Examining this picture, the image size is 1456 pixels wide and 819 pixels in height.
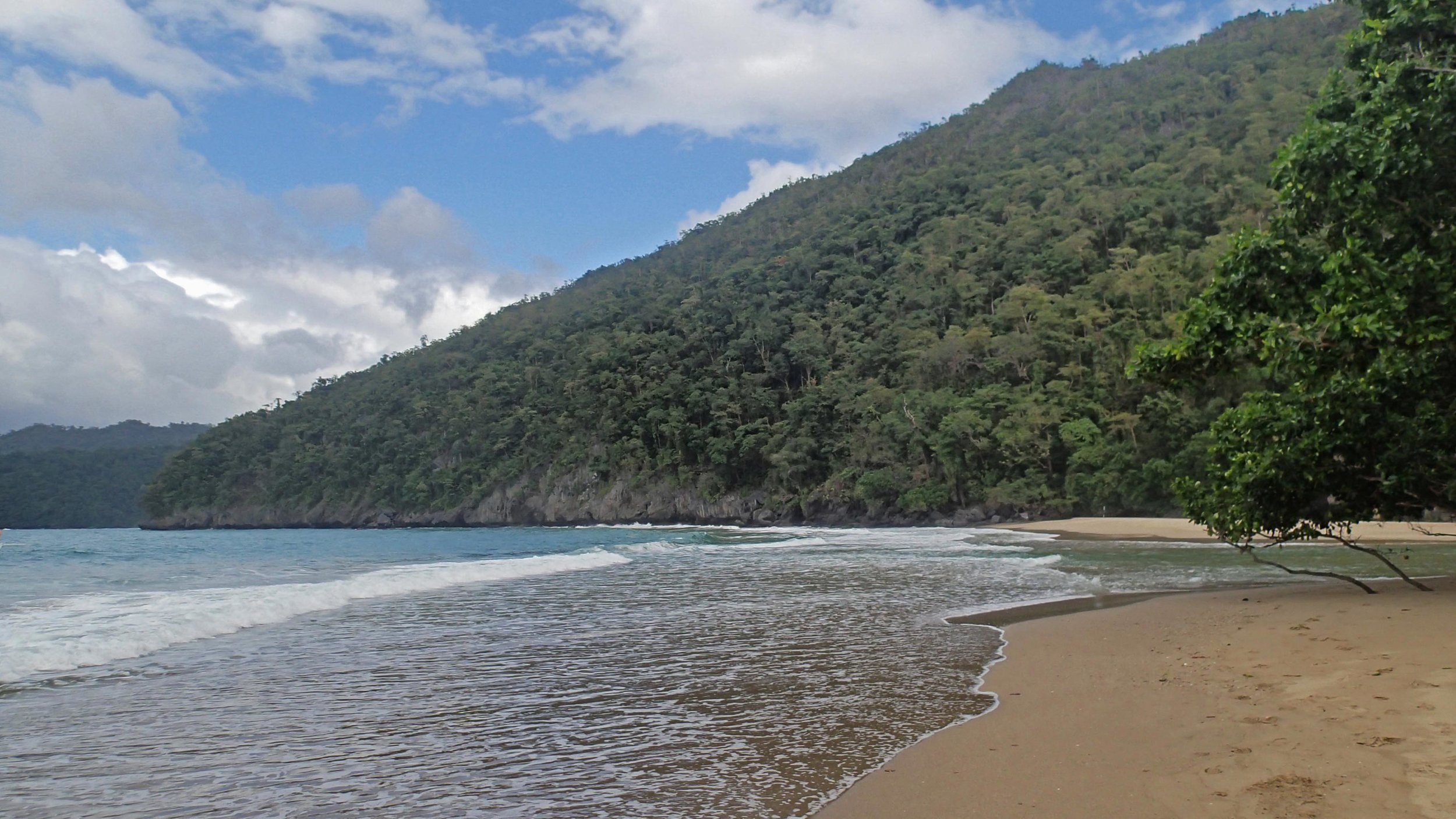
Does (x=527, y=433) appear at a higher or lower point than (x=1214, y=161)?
lower

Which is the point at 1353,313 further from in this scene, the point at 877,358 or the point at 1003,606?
the point at 877,358

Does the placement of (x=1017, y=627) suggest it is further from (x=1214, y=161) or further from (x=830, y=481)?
(x=1214, y=161)

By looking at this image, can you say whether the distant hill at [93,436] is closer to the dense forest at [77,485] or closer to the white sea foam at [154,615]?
the dense forest at [77,485]

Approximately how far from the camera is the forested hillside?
153ft

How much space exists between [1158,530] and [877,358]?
1245 inches

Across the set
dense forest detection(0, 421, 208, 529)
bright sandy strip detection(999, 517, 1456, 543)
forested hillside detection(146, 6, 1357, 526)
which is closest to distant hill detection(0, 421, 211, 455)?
dense forest detection(0, 421, 208, 529)

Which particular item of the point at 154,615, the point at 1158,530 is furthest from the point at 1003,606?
the point at 1158,530

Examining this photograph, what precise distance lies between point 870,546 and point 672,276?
73.2 metres

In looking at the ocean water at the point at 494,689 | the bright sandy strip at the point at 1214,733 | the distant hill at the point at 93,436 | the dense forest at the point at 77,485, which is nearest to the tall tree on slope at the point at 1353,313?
the bright sandy strip at the point at 1214,733

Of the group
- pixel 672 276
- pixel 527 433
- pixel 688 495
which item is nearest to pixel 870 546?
pixel 688 495

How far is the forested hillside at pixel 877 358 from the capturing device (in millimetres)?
46688

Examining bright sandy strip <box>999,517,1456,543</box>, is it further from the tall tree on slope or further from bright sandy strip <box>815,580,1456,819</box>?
bright sandy strip <box>815,580,1456,819</box>

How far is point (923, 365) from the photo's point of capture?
55031 mm

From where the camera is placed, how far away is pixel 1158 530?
3059 cm
